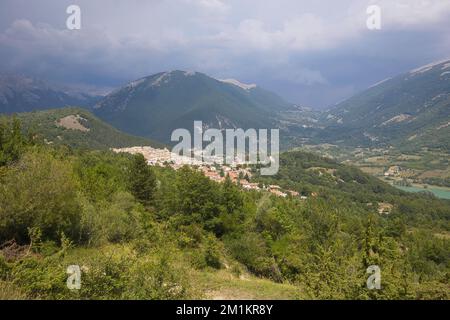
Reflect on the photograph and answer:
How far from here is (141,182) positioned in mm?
42531

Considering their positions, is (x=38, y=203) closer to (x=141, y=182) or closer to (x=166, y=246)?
(x=166, y=246)

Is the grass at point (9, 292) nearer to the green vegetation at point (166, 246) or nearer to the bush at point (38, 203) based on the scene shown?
the green vegetation at point (166, 246)

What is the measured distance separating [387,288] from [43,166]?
16.4m

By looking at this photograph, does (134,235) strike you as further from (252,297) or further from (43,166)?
(252,297)

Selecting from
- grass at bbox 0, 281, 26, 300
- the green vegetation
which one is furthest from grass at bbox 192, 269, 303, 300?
grass at bbox 0, 281, 26, 300

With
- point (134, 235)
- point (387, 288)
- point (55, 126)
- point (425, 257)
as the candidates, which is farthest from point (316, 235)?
point (55, 126)

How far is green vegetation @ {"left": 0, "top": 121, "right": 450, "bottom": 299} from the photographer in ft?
35.1

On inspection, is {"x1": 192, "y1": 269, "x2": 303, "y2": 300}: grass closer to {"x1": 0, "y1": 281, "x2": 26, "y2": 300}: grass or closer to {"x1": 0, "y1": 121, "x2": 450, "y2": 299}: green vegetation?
{"x1": 0, "y1": 121, "x2": 450, "y2": 299}: green vegetation

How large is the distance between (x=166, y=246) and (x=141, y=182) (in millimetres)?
27335

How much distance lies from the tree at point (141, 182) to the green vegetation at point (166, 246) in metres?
0.12

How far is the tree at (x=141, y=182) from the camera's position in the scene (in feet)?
138

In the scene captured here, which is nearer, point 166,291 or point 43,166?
point 166,291

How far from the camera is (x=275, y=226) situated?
30641 mm

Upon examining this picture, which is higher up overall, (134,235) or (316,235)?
(134,235)
